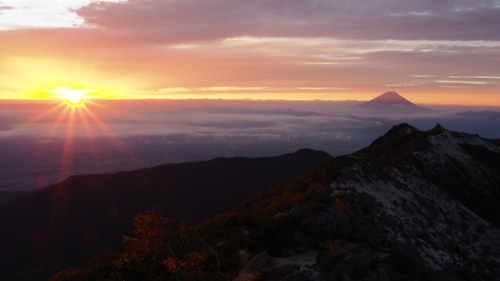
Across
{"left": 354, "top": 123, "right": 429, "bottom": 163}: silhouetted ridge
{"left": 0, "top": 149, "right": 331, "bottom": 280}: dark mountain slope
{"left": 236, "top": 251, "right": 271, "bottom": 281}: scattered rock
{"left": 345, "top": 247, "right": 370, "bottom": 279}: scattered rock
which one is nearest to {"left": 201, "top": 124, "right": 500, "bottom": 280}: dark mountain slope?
{"left": 345, "top": 247, "right": 370, "bottom": 279}: scattered rock

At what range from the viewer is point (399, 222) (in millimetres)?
27094

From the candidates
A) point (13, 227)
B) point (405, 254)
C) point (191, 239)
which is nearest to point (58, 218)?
point (13, 227)

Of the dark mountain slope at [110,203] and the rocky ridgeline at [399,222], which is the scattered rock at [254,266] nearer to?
the rocky ridgeline at [399,222]

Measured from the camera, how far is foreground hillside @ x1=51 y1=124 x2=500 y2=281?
16422 millimetres

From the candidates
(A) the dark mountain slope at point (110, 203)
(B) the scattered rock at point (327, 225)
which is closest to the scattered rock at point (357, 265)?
(B) the scattered rock at point (327, 225)

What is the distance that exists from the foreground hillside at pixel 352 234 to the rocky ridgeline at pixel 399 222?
66 mm

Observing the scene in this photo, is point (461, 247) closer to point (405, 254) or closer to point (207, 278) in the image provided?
point (405, 254)

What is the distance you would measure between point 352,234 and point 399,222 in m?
9.08

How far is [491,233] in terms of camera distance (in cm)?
3288

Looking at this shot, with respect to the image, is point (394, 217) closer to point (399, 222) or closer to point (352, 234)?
point (399, 222)

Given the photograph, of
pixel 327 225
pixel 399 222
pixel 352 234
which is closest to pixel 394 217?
pixel 399 222

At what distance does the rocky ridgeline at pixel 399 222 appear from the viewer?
52.9ft

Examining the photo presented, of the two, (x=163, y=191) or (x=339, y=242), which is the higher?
(x=339, y=242)

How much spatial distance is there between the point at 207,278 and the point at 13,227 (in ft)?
309
